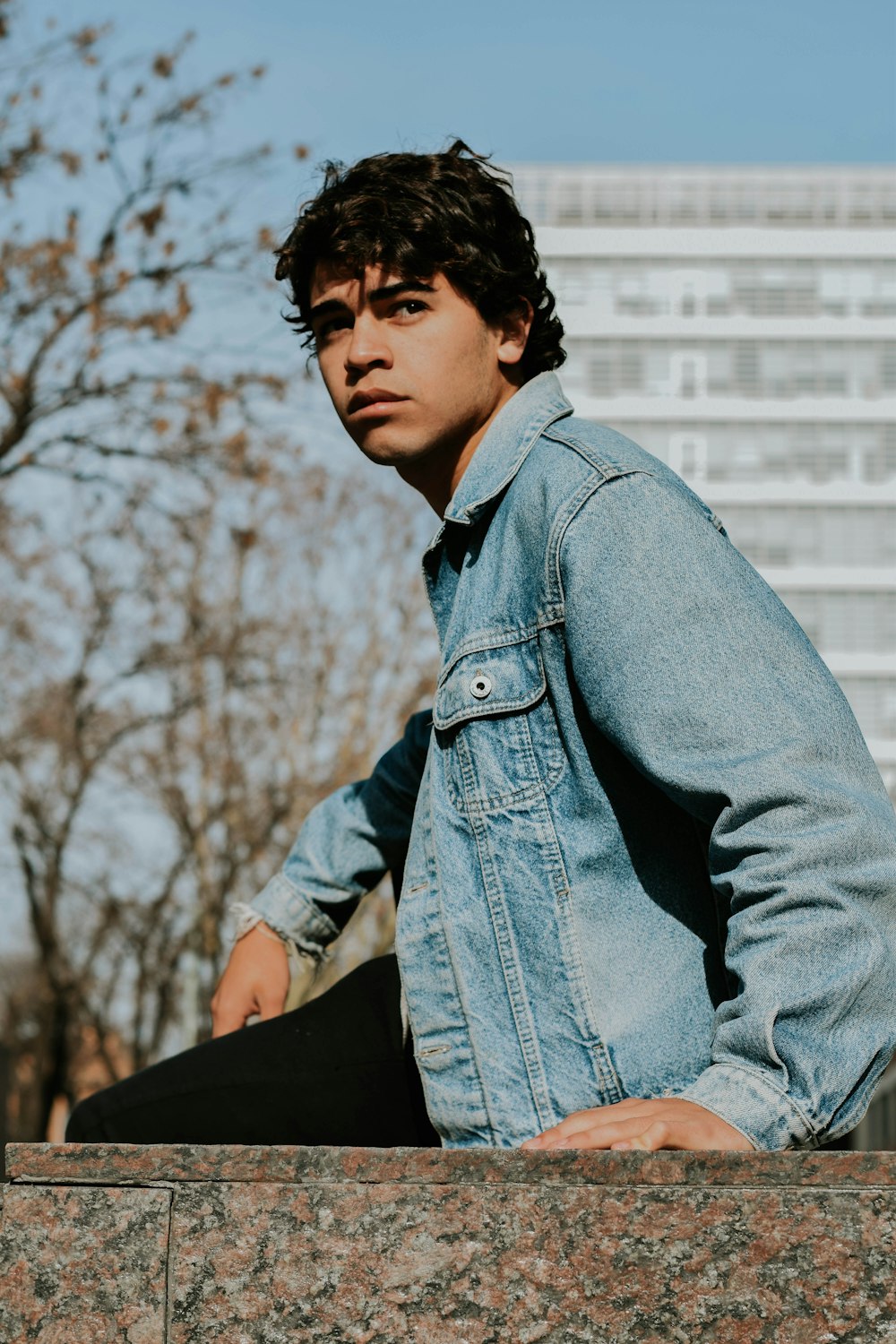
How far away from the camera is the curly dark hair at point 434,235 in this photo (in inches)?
109

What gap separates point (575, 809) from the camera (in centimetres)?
223

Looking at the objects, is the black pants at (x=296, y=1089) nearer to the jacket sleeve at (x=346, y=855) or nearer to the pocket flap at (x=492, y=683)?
the jacket sleeve at (x=346, y=855)

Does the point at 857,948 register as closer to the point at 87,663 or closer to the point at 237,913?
the point at 237,913

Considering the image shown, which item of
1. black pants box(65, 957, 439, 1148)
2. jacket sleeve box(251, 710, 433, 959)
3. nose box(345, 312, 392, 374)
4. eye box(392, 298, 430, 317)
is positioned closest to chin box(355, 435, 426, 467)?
nose box(345, 312, 392, 374)

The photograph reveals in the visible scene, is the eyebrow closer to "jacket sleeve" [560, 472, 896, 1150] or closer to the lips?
the lips

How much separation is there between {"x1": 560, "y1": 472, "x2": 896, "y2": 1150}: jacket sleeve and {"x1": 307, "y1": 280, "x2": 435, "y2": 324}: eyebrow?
30.0 inches

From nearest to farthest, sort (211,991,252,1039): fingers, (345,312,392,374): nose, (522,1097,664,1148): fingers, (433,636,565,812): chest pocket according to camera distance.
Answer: (522,1097,664,1148): fingers
(433,636,565,812): chest pocket
(345,312,392,374): nose
(211,991,252,1039): fingers

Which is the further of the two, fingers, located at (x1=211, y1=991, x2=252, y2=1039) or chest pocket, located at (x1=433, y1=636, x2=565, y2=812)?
fingers, located at (x1=211, y1=991, x2=252, y2=1039)

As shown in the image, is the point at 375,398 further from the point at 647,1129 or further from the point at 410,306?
the point at 647,1129

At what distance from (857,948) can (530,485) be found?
84cm

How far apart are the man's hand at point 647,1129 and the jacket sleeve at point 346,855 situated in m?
1.43

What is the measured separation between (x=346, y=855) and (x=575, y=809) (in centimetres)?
116

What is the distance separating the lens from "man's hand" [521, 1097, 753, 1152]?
5.87ft

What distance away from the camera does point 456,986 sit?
7.36 feet
